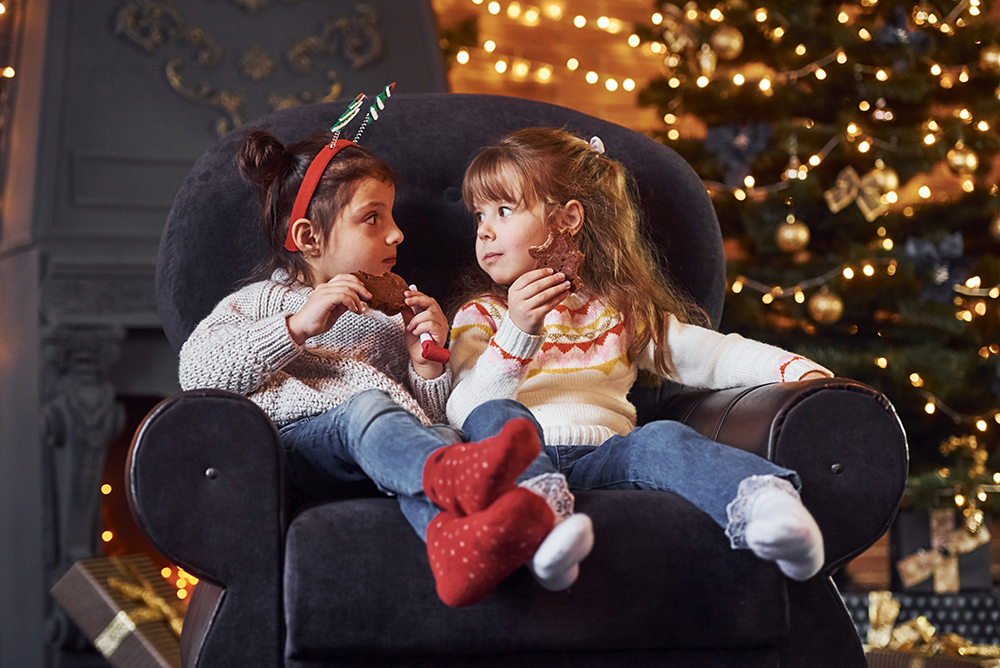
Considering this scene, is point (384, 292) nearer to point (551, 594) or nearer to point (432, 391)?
point (432, 391)

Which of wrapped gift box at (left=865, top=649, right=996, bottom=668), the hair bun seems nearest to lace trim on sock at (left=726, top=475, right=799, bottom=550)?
the hair bun

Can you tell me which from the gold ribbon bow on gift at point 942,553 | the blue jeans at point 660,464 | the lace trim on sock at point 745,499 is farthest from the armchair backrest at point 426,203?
the gold ribbon bow on gift at point 942,553

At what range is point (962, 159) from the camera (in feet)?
8.02

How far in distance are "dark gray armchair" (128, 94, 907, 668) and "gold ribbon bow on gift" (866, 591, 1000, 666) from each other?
1.08 m

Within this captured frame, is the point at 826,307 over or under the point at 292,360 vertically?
under

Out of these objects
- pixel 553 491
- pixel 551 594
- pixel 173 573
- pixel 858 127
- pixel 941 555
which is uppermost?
pixel 858 127

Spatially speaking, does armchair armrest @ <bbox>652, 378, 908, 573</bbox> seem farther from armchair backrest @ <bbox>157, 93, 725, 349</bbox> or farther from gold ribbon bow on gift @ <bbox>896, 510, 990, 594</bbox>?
gold ribbon bow on gift @ <bbox>896, 510, 990, 594</bbox>

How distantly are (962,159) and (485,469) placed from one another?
2140 millimetres

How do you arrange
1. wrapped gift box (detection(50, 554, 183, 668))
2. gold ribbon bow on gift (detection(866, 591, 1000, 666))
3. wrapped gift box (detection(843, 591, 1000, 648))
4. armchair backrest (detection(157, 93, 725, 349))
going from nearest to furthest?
armchair backrest (detection(157, 93, 725, 349)) → wrapped gift box (detection(50, 554, 183, 668)) → gold ribbon bow on gift (detection(866, 591, 1000, 666)) → wrapped gift box (detection(843, 591, 1000, 648))

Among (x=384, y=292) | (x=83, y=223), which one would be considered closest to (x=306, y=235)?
(x=384, y=292)

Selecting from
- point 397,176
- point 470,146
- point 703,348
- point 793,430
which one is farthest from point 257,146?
point 793,430

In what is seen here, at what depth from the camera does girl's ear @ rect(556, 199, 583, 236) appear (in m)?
1.39

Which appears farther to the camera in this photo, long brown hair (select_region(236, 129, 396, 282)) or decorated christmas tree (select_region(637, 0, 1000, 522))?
decorated christmas tree (select_region(637, 0, 1000, 522))

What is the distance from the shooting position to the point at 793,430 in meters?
1.02
